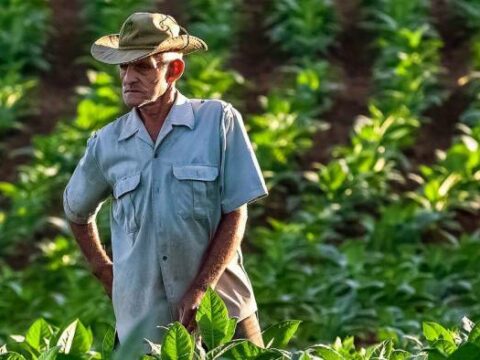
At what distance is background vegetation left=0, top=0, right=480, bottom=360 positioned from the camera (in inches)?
298

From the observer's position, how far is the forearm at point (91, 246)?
184 inches

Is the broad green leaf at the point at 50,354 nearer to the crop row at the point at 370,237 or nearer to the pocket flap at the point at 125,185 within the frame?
the pocket flap at the point at 125,185

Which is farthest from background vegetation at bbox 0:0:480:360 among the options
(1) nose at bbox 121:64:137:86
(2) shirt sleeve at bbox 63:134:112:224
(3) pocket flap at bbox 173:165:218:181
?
(1) nose at bbox 121:64:137:86

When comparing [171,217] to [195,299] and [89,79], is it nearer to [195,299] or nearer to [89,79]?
[195,299]

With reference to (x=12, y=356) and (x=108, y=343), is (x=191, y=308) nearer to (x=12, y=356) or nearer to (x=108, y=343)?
(x=108, y=343)

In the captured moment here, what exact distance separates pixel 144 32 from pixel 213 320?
0.83 m

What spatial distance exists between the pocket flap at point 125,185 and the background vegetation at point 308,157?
40 centimetres

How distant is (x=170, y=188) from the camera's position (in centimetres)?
438

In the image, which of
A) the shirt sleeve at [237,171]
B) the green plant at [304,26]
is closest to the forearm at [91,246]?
the shirt sleeve at [237,171]

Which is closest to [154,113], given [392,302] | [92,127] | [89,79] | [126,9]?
[392,302]

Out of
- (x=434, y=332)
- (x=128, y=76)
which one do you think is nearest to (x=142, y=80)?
(x=128, y=76)

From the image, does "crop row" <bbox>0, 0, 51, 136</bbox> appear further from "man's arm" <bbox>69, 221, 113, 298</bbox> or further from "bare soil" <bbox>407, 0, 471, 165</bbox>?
"man's arm" <bbox>69, 221, 113, 298</bbox>

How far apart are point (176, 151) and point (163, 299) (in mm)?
403

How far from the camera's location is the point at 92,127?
10.6 m
